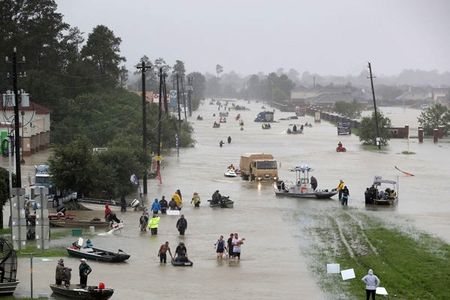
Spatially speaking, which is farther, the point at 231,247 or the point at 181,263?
the point at 231,247

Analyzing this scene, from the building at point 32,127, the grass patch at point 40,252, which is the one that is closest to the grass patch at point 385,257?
the grass patch at point 40,252

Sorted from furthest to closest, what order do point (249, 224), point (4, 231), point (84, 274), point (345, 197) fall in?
point (345, 197) → point (249, 224) → point (4, 231) → point (84, 274)

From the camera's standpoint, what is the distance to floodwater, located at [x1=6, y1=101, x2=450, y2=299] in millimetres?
25625

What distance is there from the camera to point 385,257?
30578 mm

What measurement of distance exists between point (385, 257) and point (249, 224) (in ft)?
29.4

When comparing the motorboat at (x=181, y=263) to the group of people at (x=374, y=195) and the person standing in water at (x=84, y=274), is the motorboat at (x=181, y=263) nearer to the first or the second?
the person standing in water at (x=84, y=274)

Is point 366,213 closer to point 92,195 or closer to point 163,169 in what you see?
point 92,195

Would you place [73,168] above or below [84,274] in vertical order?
above

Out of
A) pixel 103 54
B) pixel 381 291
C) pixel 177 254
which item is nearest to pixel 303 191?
pixel 177 254

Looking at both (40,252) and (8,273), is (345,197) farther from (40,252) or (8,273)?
(8,273)

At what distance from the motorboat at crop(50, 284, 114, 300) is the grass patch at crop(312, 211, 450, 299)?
20.0 ft

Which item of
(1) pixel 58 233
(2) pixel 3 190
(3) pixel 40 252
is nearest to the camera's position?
(3) pixel 40 252

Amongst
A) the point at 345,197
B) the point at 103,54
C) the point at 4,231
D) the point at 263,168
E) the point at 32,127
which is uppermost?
the point at 103,54

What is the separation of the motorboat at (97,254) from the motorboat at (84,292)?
460 centimetres
